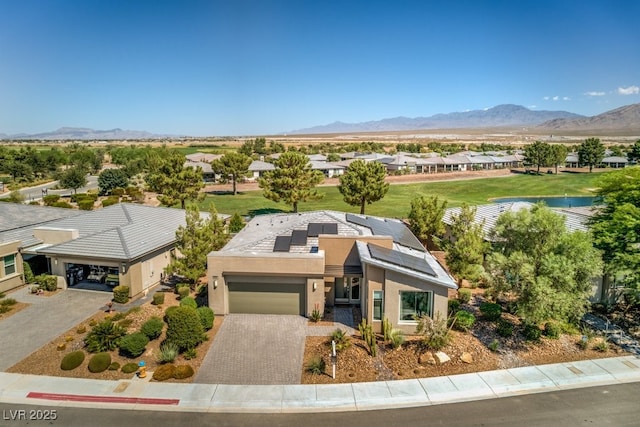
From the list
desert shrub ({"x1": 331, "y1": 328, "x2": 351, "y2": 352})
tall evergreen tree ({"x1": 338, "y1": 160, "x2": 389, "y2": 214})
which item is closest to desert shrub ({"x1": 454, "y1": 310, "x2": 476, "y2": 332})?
desert shrub ({"x1": 331, "y1": 328, "x2": 351, "y2": 352})

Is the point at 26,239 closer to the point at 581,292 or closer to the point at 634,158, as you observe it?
the point at 581,292

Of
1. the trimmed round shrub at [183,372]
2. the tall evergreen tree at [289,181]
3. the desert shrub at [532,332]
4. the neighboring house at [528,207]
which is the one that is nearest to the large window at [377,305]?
the desert shrub at [532,332]

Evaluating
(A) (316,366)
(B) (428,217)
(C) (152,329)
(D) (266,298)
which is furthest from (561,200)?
(C) (152,329)

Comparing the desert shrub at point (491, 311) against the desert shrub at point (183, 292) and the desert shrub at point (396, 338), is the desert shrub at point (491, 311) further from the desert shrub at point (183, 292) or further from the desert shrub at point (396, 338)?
the desert shrub at point (183, 292)

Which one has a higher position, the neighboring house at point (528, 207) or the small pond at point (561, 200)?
the neighboring house at point (528, 207)

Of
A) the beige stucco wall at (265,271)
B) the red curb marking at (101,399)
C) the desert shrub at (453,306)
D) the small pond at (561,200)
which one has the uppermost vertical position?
the beige stucco wall at (265,271)

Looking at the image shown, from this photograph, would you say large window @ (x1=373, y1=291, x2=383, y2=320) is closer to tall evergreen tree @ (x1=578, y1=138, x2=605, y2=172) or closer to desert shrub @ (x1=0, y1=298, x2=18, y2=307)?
desert shrub @ (x1=0, y1=298, x2=18, y2=307)
